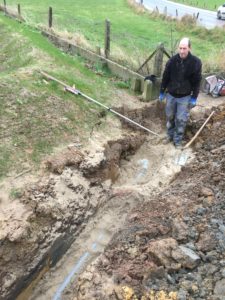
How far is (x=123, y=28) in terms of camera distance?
20281 millimetres

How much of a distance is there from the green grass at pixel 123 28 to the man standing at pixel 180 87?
2.69 m

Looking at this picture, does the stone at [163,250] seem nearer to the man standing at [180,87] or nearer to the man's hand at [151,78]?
the man standing at [180,87]

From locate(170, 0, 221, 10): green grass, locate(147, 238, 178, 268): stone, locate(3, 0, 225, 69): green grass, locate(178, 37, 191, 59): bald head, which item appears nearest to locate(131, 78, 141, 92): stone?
locate(3, 0, 225, 69): green grass

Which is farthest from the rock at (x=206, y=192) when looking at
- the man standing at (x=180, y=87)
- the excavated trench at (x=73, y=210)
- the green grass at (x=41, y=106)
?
the green grass at (x=41, y=106)

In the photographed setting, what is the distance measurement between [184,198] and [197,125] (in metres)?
2.89

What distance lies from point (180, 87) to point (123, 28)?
13811 mm

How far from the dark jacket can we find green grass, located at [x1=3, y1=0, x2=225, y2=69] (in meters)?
2.79

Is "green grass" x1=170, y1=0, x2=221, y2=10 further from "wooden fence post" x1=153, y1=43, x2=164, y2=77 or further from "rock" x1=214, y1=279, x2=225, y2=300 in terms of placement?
"rock" x1=214, y1=279, x2=225, y2=300

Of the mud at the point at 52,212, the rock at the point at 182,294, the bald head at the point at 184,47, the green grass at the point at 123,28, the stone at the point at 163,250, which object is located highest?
the bald head at the point at 184,47

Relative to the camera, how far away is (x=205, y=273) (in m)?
4.44

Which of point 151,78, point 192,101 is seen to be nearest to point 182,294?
point 192,101

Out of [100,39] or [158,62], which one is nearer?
[158,62]

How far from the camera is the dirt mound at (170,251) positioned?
4.36 metres

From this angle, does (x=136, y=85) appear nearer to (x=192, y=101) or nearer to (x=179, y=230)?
(x=192, y=101)
